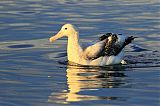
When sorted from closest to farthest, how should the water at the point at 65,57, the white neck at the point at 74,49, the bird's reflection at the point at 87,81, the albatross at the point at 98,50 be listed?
1. the bird's reflection at the point at 87,81
2. the water at the point at 65,57
3. the albatross at the point at 98,50
4. the white neck at the point at 74,49

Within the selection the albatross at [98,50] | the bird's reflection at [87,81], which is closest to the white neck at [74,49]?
the albatross at [98,50]

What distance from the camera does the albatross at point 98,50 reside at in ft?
59.8

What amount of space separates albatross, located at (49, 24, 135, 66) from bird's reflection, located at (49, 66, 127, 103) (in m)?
0.45

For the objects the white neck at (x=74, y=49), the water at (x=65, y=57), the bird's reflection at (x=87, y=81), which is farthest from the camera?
the white neck at (x=74, y=49)

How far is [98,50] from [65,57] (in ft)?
4.61

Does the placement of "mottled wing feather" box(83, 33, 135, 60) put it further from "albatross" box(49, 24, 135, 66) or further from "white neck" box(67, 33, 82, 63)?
"white neck" box(67, 33, 82, 63)

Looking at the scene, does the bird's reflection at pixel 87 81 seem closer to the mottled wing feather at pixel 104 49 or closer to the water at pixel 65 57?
the water at pixel 65 57

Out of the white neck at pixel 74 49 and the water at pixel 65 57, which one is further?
the white neck at pixel 74 49

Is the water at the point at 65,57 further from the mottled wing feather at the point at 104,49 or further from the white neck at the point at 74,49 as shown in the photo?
the mottled wing feather at the point at 104,49

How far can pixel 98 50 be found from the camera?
59.9ft

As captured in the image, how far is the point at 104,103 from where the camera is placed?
517 inches

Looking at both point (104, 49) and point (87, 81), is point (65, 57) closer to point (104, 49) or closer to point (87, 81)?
point (104, 49)

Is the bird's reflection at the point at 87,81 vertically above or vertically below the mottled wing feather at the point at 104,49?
below

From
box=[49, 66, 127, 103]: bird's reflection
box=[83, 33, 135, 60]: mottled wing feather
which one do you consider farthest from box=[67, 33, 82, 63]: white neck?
box=[49, 66, 127, 103]: bird's reflection
